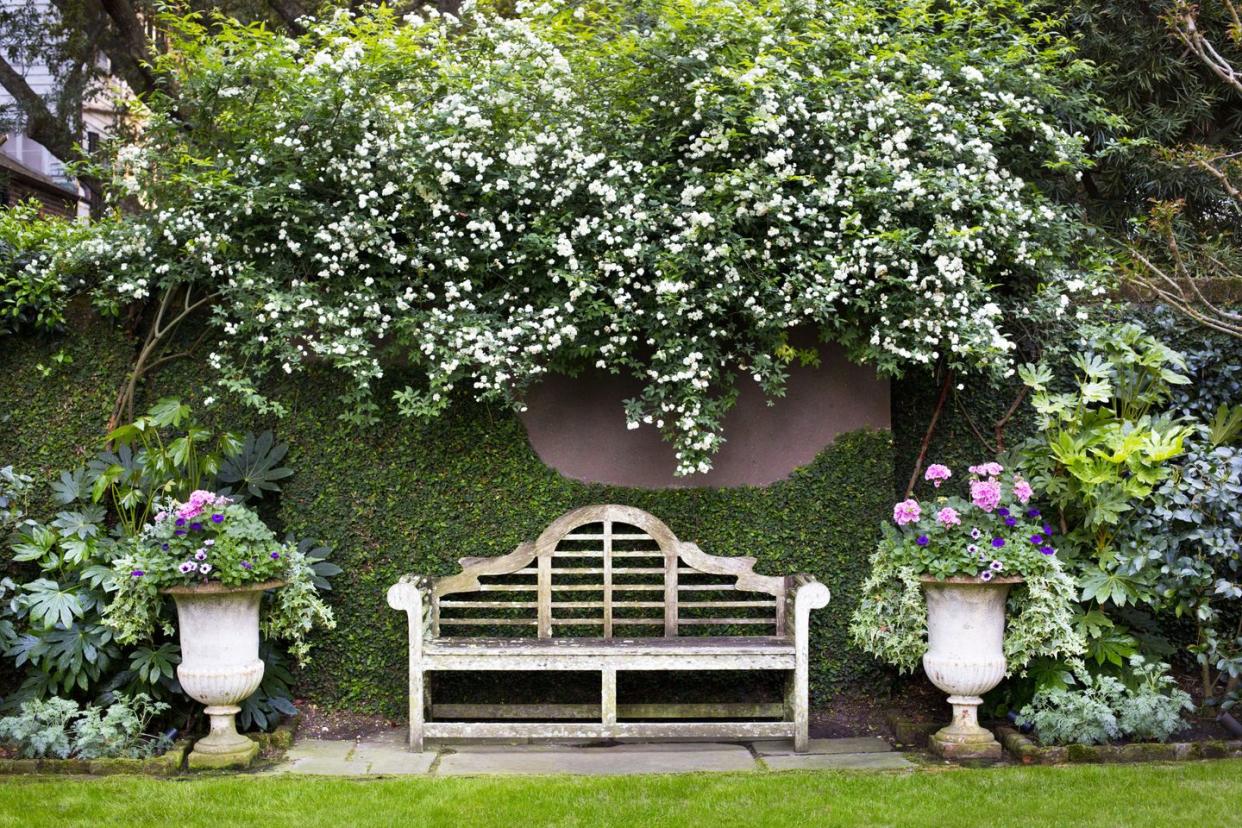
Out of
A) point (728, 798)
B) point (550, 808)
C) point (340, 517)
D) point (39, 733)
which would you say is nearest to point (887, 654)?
point (728, 798)

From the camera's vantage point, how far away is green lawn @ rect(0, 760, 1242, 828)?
3.64 m

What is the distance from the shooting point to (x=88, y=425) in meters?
5.24

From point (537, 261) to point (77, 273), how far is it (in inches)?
92.7

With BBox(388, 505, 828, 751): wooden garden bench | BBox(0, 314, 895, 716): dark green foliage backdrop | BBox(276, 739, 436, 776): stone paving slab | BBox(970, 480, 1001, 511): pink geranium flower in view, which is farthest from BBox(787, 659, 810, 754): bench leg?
BBox(276, 739, 436, 776): stone paving slab

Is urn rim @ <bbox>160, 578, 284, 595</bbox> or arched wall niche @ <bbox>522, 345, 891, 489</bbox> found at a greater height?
arched wall niche @ <bbox>522, 345, 891, 489</bbox>

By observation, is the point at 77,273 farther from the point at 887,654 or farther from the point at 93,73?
the point at 93,73

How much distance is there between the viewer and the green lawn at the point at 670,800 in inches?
143

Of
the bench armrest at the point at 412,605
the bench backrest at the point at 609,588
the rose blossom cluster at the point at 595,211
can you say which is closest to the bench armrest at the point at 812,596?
the bench backrest at the point at 609,588

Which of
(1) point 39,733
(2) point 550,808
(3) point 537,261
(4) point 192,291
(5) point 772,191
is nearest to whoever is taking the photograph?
(2) point 550,808

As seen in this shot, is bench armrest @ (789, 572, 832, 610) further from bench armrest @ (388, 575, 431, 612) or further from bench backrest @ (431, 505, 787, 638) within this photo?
bench armrest @ (388, 575, 431, 612)

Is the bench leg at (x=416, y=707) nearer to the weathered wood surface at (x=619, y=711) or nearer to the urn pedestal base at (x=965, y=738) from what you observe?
the weathered wood surface at (x=619, y=711)

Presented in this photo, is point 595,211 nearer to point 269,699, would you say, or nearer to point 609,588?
point 609,588

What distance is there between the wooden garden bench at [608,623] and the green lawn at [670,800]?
47cm

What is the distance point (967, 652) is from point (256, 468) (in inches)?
A: 137
